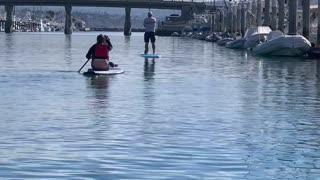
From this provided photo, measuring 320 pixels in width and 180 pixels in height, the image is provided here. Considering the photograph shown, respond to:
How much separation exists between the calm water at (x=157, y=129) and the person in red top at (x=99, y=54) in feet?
6.22

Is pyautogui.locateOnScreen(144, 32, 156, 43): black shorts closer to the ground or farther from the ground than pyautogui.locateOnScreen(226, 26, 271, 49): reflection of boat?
farther from the ground

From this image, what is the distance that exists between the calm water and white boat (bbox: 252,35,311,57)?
2620 cm

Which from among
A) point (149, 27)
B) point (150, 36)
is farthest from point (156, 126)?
point (149, 27)

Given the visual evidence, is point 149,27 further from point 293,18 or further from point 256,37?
point 256,37

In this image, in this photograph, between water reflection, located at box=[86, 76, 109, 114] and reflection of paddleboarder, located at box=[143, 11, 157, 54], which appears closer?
water reflection, located at box=[86, 76, 109, 114]

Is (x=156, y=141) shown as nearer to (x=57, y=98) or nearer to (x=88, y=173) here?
(x=88, y=173)

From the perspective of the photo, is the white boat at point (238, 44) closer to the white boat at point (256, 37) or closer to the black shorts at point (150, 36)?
the white boat at point (256, 37)

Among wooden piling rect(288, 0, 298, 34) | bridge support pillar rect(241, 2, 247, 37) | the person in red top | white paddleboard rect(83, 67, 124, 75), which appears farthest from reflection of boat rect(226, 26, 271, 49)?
the person in red top

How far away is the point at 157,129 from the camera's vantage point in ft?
56.5

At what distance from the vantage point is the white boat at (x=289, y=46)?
5656 centimetres

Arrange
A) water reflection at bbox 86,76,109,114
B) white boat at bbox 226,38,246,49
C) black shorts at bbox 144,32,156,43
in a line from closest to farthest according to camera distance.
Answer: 1. water reflection at bbox 86,76,109,114
2. black shorts at bbox 144,32,156,43
3. white boat at bbox 226,38,246,49

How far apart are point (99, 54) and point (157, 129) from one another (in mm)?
15518

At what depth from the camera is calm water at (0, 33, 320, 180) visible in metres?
12.9

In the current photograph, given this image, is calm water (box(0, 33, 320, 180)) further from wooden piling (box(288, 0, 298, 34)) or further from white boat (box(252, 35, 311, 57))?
wooden piling (box(288, 0, 298, 34))
